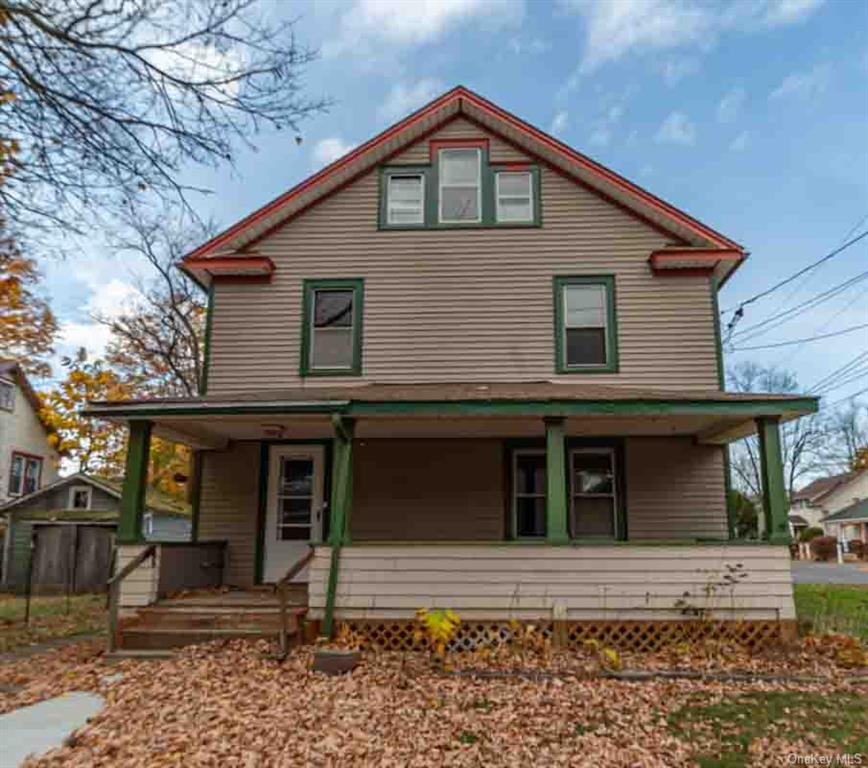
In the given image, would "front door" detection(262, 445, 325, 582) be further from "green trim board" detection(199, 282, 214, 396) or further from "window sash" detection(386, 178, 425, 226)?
"window sash" detection(386, 178, 425, 226)

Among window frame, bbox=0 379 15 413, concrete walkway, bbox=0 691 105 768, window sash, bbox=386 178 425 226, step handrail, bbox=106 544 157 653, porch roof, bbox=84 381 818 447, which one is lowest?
concrete walkway, bbox=0 691 105 768

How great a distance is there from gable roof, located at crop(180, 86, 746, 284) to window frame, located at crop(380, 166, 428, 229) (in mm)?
308

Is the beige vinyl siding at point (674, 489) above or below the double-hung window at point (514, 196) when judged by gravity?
below

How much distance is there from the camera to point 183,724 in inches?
201

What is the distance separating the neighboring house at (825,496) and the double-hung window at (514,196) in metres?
44.1

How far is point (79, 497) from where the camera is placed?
67.4 ft

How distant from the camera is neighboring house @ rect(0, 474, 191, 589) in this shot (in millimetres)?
18609

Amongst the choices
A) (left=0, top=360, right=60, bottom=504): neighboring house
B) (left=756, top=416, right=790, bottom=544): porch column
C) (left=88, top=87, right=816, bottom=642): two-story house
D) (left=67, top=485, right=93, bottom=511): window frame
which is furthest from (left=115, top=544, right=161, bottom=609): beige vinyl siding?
(left=0, top=360, right=60, bottom=504): neighboring house

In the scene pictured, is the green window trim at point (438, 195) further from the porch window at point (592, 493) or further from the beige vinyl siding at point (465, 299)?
the porch window at point (592, 493)

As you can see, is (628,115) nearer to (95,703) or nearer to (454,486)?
(454,486)

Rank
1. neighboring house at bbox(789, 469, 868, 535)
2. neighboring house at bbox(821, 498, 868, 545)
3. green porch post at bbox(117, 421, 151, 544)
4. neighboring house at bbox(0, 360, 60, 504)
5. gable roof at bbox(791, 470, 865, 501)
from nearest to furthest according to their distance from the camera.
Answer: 1. green porch post at bbox(117, 421, 151, 544)
2. neighboring house at bbox(0, 360, 60, 504)
3. neighboring house at bbox(821, 498, 868, 545)
4. neighboring house at bbox(789, 469, 868, 535)
5. gable roof at bbox(791, 470, 865, 501)

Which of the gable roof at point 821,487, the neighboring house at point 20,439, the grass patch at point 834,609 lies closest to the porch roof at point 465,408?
the grass patch at point 834,609

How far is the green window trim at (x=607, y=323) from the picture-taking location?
10406 millimetres

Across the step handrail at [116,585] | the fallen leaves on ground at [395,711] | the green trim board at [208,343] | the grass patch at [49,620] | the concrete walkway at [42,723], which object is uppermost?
the green trim board at [208,343]
